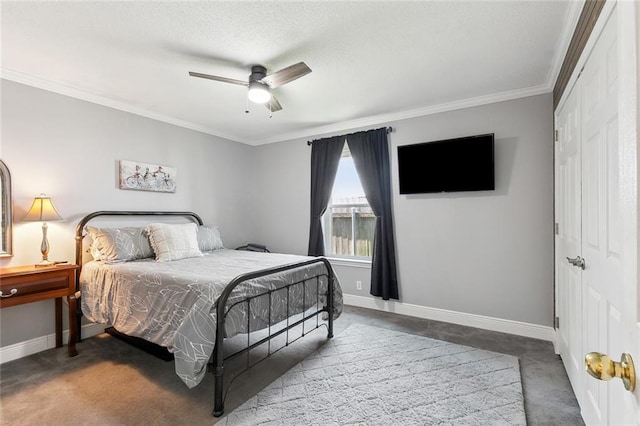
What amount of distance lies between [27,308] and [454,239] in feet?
14.1

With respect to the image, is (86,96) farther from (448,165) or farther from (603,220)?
(603,220)

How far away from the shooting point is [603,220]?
1.43m

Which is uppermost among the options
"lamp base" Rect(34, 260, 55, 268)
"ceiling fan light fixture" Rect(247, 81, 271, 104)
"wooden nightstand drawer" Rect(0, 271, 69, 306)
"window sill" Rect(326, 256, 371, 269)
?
"ceiling fan light fixture" Rect(247, 81, 271, 104)

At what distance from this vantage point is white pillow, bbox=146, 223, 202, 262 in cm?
311

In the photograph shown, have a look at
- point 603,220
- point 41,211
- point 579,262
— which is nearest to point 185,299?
point 41,211

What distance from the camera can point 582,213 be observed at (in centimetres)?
183

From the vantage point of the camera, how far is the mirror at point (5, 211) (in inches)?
103

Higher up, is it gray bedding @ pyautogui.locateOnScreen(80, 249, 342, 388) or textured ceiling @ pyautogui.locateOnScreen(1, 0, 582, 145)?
textured ceiling @ pyautogui.locateOnScreen(1, 0, 582, 145)

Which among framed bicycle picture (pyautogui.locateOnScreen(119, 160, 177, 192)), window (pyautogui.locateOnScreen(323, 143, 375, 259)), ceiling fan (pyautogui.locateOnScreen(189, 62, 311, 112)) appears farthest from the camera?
window (pyautogui.locateOnScreen(323, 143, 375, 259))

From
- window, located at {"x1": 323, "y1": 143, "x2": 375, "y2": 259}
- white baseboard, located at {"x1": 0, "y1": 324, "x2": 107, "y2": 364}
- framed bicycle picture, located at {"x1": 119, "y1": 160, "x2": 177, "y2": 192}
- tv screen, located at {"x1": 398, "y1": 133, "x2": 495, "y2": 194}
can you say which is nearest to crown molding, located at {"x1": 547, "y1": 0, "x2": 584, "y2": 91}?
tv screen, located at {"x1": 398, "y1": 133, "x2": 495, "y2": 194}

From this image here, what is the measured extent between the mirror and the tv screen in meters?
3.87

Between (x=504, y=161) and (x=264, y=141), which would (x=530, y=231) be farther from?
(x=264, y=141)

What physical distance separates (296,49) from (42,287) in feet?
9.32

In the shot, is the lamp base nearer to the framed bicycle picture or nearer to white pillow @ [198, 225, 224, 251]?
the framed bicycle picture
